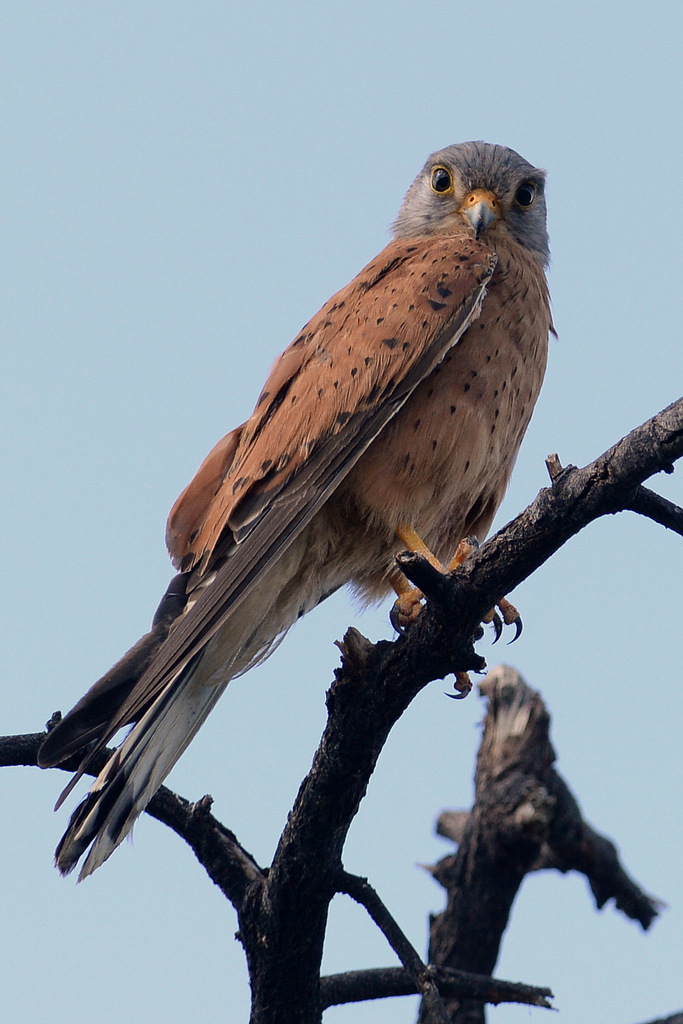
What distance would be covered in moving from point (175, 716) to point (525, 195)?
296 centimetres

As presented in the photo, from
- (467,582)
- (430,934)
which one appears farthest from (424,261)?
(430,934)

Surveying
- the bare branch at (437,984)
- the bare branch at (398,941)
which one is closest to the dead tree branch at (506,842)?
the bare branch at (437,984)

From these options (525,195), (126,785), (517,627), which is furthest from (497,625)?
(525,195)

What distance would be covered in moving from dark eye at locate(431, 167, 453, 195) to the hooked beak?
0.18 meters

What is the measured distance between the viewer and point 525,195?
16.7 ft

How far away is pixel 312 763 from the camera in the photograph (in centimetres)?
325

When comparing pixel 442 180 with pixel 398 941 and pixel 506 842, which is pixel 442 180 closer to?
pixel 506 842

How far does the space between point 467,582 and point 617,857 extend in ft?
11.0

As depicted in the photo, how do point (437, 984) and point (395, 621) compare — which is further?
point (395, 621)

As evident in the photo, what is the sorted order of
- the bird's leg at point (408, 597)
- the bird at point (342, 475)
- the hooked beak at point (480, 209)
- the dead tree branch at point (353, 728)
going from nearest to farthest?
the dead tree branch at point (353, 728)
the bird at point (342, 475)
the bird's leg at point (408, 597)
the hooked beak at point (480, 209)

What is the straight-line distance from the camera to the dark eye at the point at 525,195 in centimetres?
504

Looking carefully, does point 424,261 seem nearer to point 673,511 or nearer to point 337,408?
point 337,408

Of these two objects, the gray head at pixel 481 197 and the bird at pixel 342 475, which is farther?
the gray head at pixel 481 197

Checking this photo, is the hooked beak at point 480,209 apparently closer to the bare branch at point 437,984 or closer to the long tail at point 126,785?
the long tail at point 126,785
